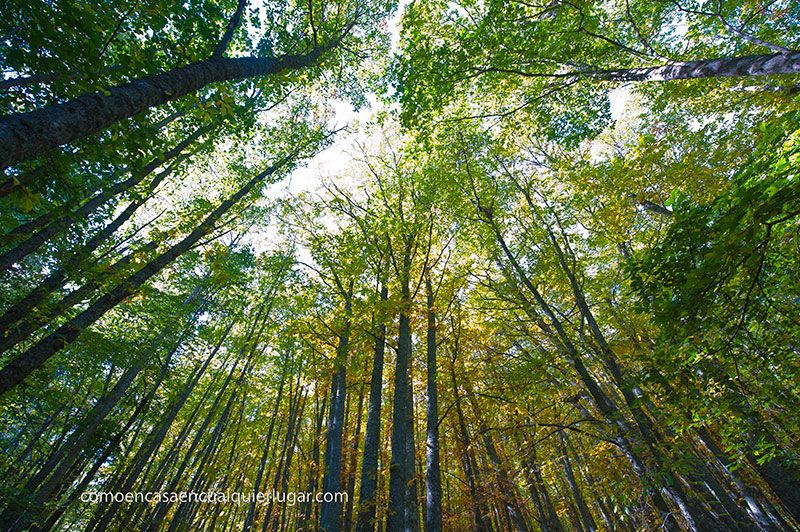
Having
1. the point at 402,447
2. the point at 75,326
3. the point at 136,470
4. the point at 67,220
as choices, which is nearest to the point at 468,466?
the point at 402,447

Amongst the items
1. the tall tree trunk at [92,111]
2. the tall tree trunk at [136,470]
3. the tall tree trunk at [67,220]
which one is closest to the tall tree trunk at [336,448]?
the tall tree trunk at [67,220]

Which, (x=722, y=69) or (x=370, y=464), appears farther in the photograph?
(x=370, y=464)

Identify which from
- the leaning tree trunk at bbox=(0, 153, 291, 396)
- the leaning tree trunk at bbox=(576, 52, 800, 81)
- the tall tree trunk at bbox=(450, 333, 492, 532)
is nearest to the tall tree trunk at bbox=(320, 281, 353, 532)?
the tall tree trunk at bbox=(450, 333, 492, 532)

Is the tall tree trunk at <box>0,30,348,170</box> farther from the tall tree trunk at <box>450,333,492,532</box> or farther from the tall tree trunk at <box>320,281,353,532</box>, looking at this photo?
the tall tree trunk at <box>450,333,492,532</box>

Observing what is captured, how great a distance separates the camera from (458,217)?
10195 mm

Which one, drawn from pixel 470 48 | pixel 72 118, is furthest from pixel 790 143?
pixel 72 118

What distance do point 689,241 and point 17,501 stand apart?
1369cm

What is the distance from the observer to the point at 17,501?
7488 millimetres

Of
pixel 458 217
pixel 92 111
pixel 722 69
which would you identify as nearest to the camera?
pixel 92 111

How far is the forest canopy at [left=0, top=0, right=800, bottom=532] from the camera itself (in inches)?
130

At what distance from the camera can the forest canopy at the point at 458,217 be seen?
3301 millimetres

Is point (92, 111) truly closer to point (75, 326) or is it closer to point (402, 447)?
point (75, 326)

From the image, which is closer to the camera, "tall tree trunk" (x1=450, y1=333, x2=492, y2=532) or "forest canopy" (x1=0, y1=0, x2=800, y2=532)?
"forest canopy" (x1=0, y1=0, x2=800, y2=532)

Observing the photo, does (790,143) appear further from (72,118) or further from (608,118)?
(72,118)
